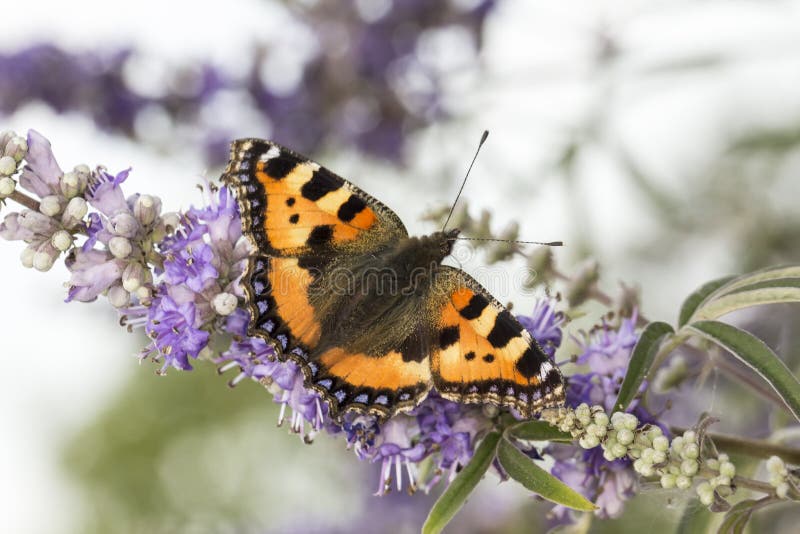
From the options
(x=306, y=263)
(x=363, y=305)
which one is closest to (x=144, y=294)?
(x=306, y=263)

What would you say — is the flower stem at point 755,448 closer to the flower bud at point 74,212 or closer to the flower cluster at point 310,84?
the flower bud at point 74,212

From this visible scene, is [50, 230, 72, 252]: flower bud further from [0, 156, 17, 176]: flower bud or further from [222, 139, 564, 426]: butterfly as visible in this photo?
[222, 139, 564, 426]: butterfly

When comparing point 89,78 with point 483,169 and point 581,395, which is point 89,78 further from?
point 581,395

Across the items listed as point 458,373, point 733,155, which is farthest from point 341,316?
point 733,155

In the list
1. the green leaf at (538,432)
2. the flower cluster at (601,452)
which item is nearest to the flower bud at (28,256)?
the green leaf at (538,432)

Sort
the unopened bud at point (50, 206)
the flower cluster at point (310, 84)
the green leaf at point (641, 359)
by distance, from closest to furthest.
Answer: the green leaf at point (641, 359) < the unopened bud at point (50, 206) < the flower cluster at point (310, 84)

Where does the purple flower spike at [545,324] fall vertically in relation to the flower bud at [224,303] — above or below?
above

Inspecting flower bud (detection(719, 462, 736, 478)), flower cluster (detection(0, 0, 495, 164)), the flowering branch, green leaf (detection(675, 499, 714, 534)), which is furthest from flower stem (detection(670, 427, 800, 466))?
flower cluster (detection(0, 0, 495, 164))
